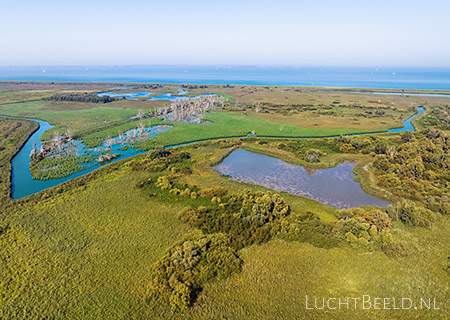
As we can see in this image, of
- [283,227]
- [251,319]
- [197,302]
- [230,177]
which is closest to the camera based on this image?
[251,319]

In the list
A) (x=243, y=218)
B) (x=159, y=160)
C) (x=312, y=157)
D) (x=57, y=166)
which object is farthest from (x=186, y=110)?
(x=243, y=218)

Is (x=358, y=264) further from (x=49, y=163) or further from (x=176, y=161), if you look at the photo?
(x=49, y=163)

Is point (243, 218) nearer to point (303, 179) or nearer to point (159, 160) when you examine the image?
point (303, 179)

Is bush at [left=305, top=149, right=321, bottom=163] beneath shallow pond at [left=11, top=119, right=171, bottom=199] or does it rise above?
above

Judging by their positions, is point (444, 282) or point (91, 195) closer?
point (444, 282)

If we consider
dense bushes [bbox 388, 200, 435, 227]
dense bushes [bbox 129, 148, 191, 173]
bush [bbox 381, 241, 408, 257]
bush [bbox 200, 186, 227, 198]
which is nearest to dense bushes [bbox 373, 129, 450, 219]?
dense bushes [bbox 388, 200, 435, 227]

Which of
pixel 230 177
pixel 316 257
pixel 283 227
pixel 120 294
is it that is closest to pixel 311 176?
pixel 230 177

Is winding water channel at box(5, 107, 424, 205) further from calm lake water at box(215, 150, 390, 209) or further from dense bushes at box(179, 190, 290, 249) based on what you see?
dense bushes at box(179, 190, 290, 249)

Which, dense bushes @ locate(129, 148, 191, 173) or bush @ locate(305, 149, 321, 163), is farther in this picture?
bush @ locate(305, 149, 321, 163)
